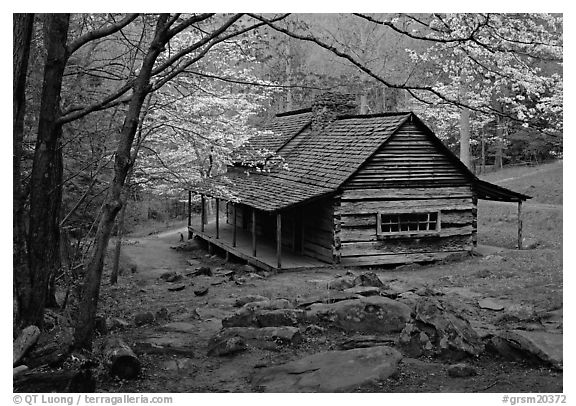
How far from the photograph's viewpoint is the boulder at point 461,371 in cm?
597

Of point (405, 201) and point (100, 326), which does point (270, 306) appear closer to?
point (100, 326)

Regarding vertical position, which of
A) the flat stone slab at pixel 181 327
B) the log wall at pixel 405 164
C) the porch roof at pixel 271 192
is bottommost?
the flat stone slab at pixel 181 327

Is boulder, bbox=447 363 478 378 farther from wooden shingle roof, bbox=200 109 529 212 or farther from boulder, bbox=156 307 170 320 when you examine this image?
wooden shingle roof, bbox=200 109 529 212

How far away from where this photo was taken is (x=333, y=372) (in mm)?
6027

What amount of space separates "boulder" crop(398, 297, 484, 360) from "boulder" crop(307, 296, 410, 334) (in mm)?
556

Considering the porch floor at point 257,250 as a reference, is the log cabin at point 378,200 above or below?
above

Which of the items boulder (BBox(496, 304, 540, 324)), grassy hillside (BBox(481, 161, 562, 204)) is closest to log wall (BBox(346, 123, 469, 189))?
grassy hillside (BBox(481, 161, 562, 204))

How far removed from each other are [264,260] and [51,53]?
1012 centimetres

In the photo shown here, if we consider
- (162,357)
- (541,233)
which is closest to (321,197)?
(541,233)

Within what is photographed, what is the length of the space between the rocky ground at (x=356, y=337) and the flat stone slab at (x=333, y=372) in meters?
0.01

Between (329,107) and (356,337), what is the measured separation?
1369cm

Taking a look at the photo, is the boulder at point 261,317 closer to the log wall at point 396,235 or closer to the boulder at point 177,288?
the boulder at point 177,288

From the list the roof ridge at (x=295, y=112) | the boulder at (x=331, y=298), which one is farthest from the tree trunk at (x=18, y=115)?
the roof ridge at (x=295, y=112)

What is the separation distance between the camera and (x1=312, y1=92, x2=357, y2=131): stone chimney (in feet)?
66.1
